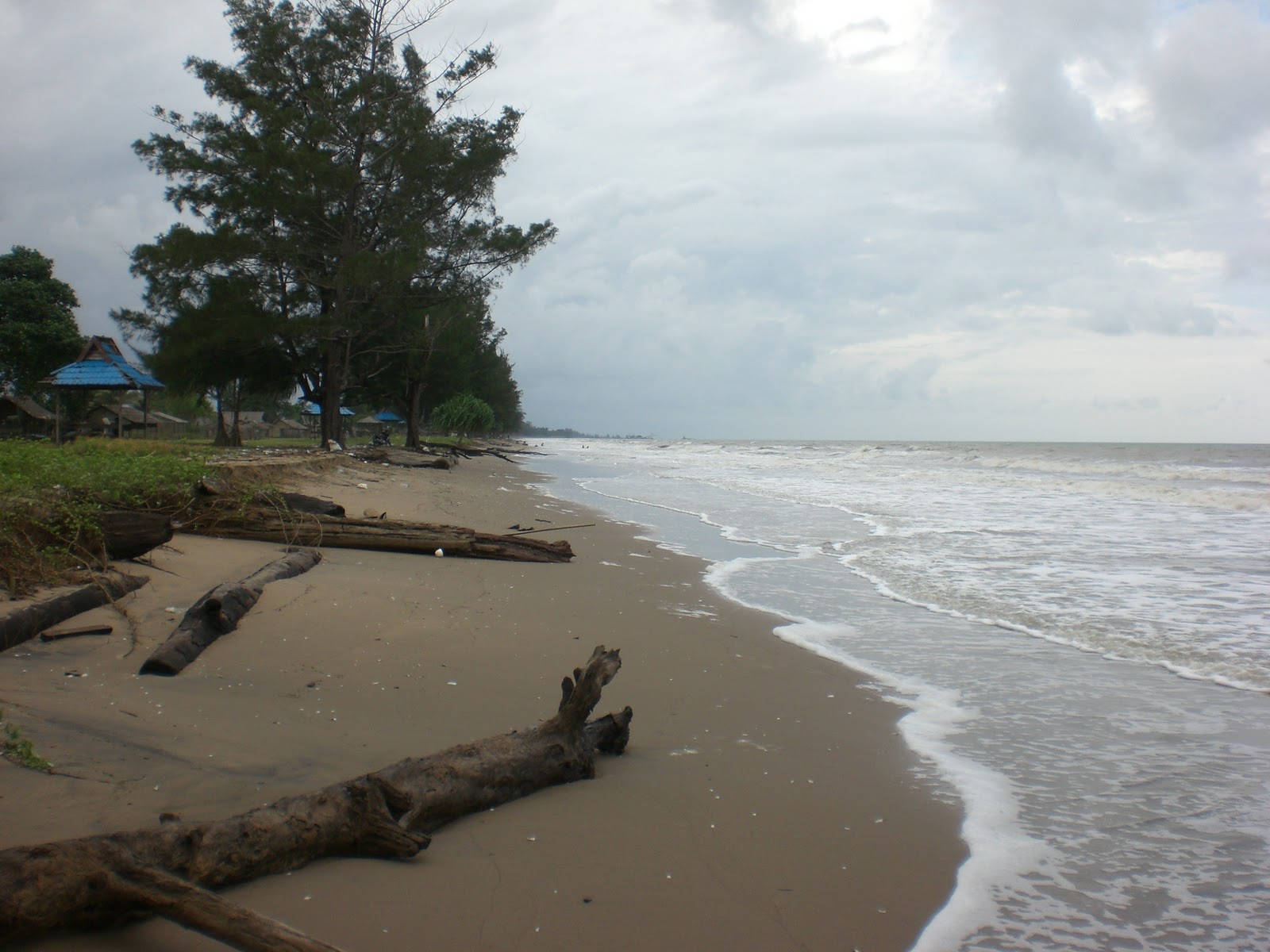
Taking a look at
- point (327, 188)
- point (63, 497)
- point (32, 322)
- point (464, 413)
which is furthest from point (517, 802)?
point (464, 413)

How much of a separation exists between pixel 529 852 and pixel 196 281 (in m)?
24.6

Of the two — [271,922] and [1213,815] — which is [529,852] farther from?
[1213,815]

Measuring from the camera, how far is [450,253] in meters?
23.9

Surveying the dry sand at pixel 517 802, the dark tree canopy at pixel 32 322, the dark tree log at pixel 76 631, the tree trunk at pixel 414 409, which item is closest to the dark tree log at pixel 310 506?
the dry sand at pixel 517 802

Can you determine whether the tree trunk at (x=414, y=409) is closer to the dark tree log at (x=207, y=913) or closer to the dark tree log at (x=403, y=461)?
the dark tree log at (x=403, y=461)

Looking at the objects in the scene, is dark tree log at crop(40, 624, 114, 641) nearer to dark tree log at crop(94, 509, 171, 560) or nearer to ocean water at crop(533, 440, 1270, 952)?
dark tree log at crop(94, 509, 171, 560)

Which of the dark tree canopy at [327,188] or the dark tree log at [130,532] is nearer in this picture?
the dark tree log at [130,532]

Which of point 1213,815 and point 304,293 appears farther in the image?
point 304,293

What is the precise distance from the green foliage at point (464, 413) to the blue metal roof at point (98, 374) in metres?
30.5

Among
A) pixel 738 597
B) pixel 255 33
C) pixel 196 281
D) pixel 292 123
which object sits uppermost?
pixel 255 33

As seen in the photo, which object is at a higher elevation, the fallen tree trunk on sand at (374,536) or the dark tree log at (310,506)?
the dark tree log at (310,506)

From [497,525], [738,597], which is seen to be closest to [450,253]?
[497,525]

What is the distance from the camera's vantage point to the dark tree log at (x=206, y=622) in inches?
160

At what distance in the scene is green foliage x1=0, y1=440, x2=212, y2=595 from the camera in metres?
4.96
